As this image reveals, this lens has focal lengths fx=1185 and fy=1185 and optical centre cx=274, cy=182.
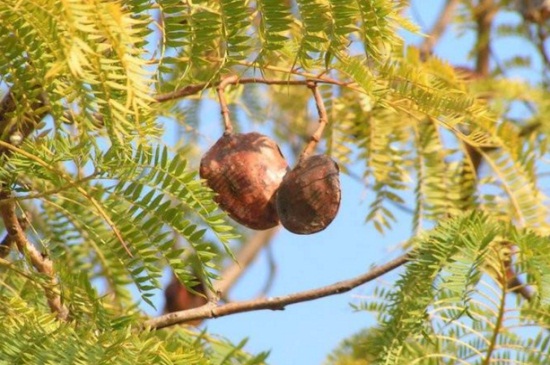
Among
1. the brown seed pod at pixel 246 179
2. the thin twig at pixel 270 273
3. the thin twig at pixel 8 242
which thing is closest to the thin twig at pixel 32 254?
the thin twig at pixel 8 242

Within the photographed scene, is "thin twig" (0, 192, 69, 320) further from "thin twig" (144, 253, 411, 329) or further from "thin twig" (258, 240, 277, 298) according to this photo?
"thin twig" (258, 240, 277, 298)

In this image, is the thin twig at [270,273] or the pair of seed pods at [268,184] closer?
the pair of seed pods at [268,184]

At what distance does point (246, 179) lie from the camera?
3.37ft

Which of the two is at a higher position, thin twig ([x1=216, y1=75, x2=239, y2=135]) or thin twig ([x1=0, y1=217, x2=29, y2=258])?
thin twig ([x1=216, y1=75, x2=239, y2=135])

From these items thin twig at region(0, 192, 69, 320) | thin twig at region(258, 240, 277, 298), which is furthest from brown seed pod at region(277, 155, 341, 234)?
thin twig at region(258, 240, 277, 298)

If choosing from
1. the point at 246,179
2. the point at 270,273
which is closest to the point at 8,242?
the point at 246,179

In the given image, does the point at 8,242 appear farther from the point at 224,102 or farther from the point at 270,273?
the point at 270,273

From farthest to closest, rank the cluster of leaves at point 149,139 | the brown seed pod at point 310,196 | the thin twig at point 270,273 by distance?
the thin twig at point 270,273 → the brown seed pod at point 310,196 → the cluster of leaves at point 149,139

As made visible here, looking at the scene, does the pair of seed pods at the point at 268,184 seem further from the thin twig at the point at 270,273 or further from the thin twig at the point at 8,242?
the thin twig at the point at 270,273

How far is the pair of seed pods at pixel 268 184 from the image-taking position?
1.00 m

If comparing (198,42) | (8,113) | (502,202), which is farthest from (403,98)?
(502,202)

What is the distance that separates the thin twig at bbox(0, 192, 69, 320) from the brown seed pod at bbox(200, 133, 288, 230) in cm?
16

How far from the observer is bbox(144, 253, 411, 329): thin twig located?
1.05m

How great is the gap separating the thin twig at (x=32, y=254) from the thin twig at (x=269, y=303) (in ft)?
0.26
